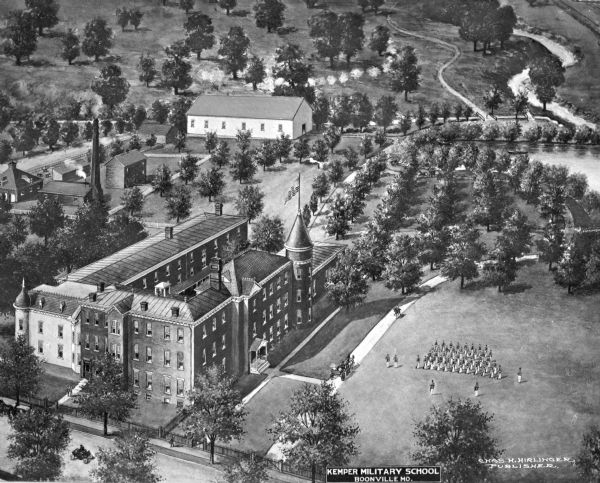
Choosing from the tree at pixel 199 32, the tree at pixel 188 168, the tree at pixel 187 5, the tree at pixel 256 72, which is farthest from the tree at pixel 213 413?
the tree at pixel 199 32

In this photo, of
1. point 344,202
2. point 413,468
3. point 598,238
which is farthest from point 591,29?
point 413,468

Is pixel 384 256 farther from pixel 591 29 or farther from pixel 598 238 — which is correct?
pixel 591 29

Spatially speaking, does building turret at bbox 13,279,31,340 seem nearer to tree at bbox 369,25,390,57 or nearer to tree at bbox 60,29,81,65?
tree at bbox 60,29,81,65

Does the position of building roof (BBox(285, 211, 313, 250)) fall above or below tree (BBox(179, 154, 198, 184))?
above

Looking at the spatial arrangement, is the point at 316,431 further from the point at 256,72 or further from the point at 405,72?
the point at 256,72

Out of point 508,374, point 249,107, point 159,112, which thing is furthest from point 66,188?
point 508,374

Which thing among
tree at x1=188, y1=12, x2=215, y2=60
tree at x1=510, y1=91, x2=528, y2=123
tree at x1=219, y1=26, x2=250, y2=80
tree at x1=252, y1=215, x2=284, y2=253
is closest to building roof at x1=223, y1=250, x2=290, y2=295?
tree at x1=252, y1=215, x2=284, y2=253

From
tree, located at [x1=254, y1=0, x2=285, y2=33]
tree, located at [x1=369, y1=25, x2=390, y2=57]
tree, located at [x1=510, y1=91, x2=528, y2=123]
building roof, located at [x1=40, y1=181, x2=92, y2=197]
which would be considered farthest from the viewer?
tree, located at [x1=254, y1=0, x2=285, y2=33]

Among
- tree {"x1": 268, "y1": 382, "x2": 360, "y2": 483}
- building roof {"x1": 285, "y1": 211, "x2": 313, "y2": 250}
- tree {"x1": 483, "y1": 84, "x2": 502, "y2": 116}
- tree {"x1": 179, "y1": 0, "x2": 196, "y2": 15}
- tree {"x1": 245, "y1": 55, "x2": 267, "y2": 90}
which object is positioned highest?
tree {"x1": 179, "y1": 0, "x2": 196, "y2": 15}
